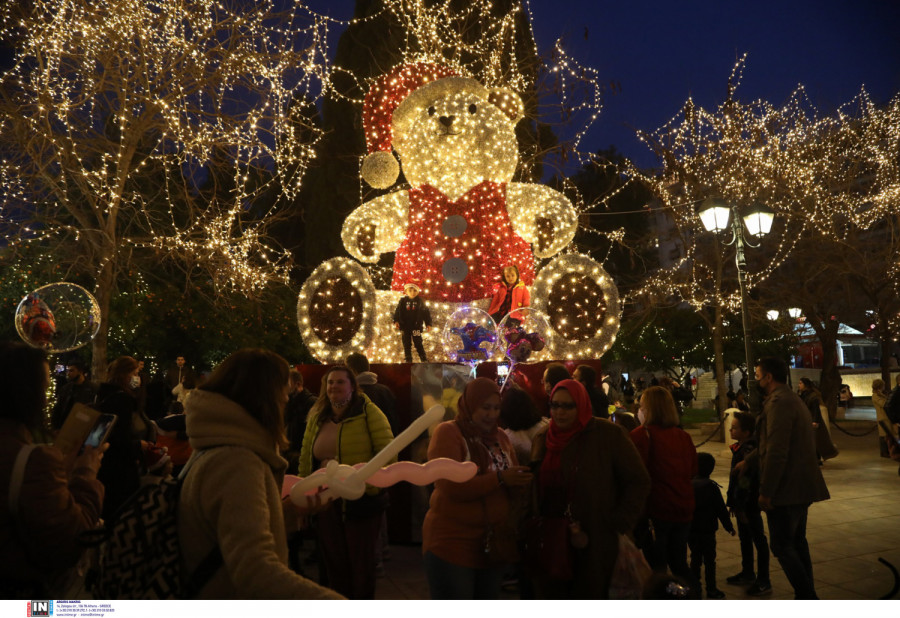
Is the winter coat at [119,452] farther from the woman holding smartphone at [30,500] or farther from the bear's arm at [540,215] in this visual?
the bear's arm at [540,215]

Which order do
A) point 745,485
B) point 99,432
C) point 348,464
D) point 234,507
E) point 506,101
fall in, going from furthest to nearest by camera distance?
point 506,101 < point 745,485 < point 348,464 < point 99,432 < point 234,507

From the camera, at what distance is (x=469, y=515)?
2.97 meters

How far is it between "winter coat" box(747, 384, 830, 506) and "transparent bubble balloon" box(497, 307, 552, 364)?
11.4ft

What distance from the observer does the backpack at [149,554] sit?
1.96 metres

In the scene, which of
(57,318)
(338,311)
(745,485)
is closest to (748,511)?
(745,485)

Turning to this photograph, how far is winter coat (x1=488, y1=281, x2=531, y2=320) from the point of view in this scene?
8.34m

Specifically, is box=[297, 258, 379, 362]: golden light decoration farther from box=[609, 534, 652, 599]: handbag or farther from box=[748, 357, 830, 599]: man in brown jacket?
box=[609, 534, 652, 599]: handbag

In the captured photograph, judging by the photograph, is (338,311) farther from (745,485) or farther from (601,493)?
(601,493)

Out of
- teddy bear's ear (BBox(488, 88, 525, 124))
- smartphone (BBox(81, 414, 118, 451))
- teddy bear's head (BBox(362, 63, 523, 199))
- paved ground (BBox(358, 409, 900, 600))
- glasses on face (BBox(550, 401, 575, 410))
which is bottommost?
paved ground (BBox(358, 409, 900, 600))

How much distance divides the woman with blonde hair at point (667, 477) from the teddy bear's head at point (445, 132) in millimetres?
4802

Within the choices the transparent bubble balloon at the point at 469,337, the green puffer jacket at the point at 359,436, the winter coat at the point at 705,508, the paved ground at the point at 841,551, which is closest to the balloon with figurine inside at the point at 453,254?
the transparent bubble balloon at the point at 469,337

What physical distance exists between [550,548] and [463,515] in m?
0.42

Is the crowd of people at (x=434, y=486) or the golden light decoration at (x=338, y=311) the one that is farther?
Result: the golden light decoration at (x=338, y=311)

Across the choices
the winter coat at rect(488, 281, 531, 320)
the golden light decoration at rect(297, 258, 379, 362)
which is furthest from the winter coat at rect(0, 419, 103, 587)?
the winter coat at rect(488, 281, 531, 320)
